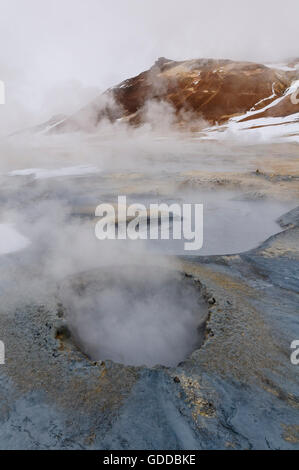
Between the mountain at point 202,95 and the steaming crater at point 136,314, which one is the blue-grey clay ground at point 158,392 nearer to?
the steaming crater at point 136,314

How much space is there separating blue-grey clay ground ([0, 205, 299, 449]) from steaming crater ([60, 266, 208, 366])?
12.2 inches

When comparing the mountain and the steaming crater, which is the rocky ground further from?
the mountain

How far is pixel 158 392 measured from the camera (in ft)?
7.94

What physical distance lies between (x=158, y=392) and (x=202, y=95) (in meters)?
46.1

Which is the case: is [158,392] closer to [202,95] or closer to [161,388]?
[161,388]

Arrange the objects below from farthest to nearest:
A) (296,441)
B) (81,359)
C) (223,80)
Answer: (223,80) → (81,359) → (296,441)

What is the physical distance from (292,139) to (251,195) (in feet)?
53.9

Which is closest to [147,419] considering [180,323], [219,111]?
[180,323]

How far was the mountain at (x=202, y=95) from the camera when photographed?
129 ft

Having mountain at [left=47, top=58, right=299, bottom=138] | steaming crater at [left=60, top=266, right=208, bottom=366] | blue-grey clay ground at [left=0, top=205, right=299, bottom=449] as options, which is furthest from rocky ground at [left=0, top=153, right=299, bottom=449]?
mountain at [left=47, top=58, right=299, bottom=138]

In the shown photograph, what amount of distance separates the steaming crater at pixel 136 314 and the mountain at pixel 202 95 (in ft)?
116
